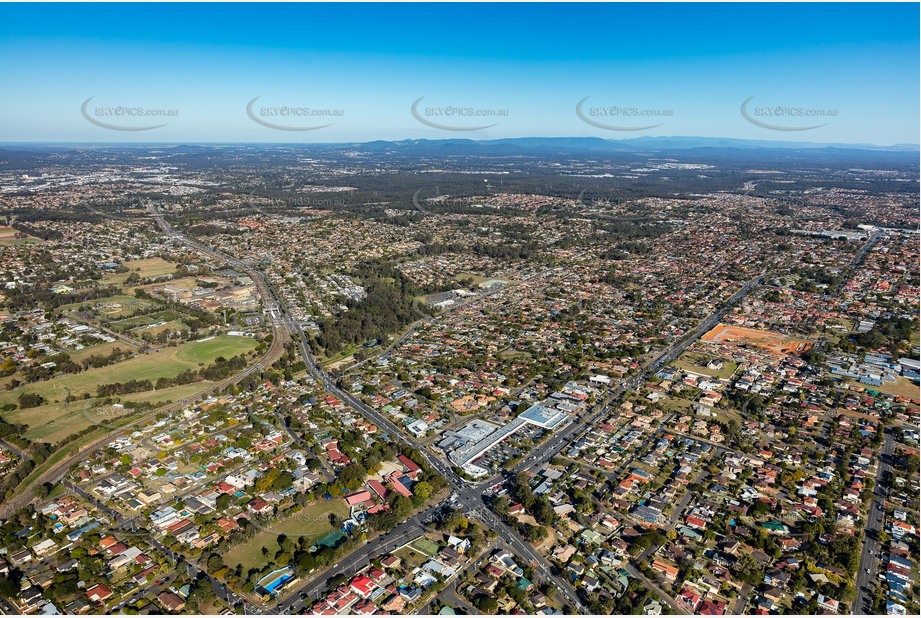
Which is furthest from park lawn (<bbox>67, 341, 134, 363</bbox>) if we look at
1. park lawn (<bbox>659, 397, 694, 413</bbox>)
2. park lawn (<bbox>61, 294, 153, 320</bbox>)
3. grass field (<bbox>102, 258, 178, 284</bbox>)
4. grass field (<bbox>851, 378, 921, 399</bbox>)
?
grass field (<bbox>851, 378, 921, 399</bbox>)

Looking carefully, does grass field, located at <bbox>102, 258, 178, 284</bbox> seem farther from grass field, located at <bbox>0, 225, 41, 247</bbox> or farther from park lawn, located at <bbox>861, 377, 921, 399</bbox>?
park lawn, located at <bbox>861, 377, 921, 399</bbox>

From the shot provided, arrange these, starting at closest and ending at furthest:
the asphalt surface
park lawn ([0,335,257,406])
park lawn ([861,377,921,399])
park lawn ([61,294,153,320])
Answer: the asphalt surface < park lawn ([861,377,921,399]) < park lawn ([0,335,257,406]) < park lawn ([61,294,153,320])

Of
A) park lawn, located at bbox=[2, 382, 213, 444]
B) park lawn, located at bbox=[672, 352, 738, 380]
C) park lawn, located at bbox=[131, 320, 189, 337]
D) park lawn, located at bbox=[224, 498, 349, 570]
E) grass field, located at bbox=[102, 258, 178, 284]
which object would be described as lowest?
grass field, located at bbox=[102, 258, 178, 284]

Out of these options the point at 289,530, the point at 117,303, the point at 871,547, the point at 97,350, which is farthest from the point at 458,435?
the point at 117,303

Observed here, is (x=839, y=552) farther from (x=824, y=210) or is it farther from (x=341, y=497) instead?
(x=824, y=210)

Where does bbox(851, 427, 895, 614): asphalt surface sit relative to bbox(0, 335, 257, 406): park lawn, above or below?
above

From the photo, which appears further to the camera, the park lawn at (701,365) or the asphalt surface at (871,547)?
the park lawn at (701,365)

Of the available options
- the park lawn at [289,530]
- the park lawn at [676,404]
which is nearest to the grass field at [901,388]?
the park lawn at [676,404]

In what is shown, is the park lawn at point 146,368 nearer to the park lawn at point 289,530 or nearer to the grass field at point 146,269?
the park lawn at point 289,530
